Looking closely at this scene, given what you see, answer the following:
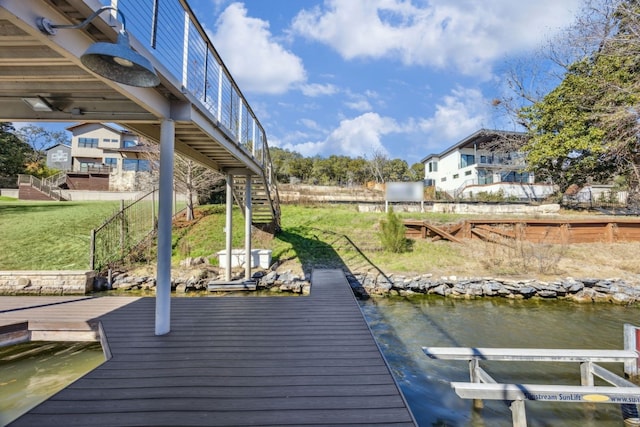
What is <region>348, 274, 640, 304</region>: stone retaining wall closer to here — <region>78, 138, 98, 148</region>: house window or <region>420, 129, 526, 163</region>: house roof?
<region>420, 129, 526, 163</region>: house roof

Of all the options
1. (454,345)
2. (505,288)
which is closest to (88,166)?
(454,345)

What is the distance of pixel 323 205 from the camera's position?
17625 mm

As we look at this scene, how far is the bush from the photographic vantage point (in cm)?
1078

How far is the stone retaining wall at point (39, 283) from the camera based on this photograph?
788 cm

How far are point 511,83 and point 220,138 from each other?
22159mm

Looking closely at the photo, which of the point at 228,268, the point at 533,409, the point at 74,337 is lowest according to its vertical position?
the point at 533,409

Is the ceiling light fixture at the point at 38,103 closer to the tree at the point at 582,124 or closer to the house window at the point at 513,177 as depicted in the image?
the tree at the point at 582,124

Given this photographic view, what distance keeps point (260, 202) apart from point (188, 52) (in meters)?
6.69

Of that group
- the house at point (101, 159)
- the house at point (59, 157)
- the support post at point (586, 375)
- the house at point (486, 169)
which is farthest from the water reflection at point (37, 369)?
the house at point (59, 157)

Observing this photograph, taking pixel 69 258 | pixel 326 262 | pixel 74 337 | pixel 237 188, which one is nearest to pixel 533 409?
pixel 74 337

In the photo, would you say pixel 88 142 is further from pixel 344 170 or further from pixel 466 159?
pixel 466 159

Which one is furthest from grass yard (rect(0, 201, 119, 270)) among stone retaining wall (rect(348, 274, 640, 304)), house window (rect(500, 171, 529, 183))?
house window (rect(500, 171, 529, 183))

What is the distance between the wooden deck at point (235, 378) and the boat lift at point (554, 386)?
3.10ft

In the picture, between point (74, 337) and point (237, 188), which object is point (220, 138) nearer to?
point (74, 337)
